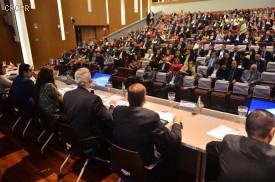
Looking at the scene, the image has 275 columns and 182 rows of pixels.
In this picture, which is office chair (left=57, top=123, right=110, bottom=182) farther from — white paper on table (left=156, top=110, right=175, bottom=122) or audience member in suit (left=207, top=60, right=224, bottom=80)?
audience member in suit (left=207, top=60, right=224, bottom=80)

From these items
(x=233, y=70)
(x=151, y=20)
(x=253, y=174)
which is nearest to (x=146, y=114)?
(x=253, y=174)

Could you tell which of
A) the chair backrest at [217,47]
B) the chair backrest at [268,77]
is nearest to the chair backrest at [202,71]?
the chair backrest at [268,77]

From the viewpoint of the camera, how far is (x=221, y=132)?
81.1 inches

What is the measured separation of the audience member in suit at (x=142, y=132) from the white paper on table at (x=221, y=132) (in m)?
0.38

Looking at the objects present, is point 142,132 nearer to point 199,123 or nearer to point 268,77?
point 199,123

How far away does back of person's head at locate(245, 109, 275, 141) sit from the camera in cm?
126

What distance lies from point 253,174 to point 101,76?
3172 mm

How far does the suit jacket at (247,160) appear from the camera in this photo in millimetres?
1166

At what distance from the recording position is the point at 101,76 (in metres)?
3.99

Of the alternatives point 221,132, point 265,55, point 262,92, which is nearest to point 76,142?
point 221,132

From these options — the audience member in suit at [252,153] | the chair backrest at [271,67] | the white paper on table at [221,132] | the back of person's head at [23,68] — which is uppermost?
the back of person's head at [23,68]

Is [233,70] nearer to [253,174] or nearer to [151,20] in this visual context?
[253,174]

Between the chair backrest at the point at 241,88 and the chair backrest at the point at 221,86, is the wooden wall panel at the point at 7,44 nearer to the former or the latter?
the chair backrest at the point at 221,86

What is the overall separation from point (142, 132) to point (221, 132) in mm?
847
